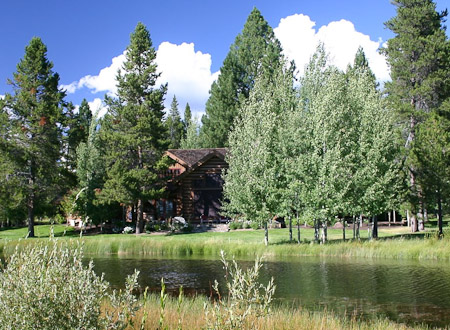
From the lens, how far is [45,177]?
38.8 metres

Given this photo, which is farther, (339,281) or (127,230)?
(127,230)

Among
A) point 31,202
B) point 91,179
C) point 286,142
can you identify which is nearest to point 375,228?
point 286,142

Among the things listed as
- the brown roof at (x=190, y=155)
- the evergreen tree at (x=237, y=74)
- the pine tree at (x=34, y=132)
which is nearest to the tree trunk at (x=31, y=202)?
the pine tree at (x=34, y=132)

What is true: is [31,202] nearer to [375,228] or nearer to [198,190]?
[198,190]

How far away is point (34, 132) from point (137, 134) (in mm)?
9118

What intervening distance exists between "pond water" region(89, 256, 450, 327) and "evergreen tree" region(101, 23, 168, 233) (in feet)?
47.3

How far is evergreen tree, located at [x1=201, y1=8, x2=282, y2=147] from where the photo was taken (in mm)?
56062

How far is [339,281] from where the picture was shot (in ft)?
54.5

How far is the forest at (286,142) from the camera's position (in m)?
26.9

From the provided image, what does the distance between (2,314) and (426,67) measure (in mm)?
36722

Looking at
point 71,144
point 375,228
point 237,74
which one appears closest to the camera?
point 375,228

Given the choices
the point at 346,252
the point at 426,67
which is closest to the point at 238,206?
the point at 346,252

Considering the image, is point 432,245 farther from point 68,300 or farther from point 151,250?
point 68,300

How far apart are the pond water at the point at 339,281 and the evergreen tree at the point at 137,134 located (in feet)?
47.3
